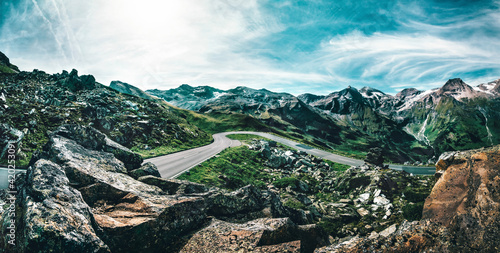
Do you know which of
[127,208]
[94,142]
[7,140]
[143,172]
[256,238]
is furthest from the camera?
[7,140]

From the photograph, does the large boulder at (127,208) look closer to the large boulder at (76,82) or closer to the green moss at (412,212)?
the green moss at (412,212)

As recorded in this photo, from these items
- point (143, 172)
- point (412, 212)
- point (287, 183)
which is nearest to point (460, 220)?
Answer: point (412, 212)

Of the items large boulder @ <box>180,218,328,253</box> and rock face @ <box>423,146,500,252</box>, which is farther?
large boulder @ <box>180,218,328,253</box>

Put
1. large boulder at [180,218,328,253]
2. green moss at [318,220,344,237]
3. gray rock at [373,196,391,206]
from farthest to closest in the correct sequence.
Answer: gray rock at [373,196,391,206] → green moss at [318,220,344,237] → large boulder at [180,218,328,253]

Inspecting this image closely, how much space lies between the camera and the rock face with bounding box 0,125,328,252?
5805mm

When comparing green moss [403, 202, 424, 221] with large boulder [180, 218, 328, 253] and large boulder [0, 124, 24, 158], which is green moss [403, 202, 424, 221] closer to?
large boulder [180, 218, 328, 253]

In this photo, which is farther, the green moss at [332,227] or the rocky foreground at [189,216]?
the green moss at [332,227]

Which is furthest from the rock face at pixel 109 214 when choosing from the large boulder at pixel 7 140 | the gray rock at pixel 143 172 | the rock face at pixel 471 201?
the large boulder at pixel 7 140

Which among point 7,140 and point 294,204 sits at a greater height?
point 7,140

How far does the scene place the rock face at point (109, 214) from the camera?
5805 millimetres

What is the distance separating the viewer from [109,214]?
8.45 m

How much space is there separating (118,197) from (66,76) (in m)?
104

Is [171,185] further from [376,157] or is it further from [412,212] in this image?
[376,157]

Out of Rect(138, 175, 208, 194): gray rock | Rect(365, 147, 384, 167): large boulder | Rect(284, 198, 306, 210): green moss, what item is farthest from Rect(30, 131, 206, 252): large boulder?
Rect(365, 147, 384, 167): large boulder
